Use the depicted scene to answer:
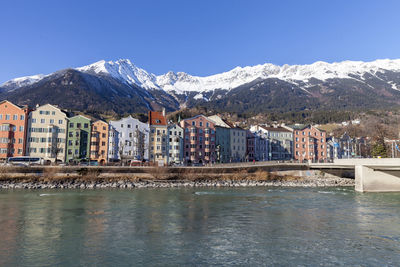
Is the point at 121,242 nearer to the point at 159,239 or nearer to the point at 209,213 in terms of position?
the point at 159,239

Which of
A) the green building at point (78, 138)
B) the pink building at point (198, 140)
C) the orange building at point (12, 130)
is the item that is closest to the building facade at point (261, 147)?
the pink building at point (198, 140)

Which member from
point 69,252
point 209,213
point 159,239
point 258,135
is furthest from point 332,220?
point 258,135

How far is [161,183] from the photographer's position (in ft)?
240

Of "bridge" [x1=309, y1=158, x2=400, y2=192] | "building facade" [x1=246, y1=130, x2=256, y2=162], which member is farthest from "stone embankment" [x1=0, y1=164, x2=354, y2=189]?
"building facade" [x1=246, y1=130, x2=256, y2=162]

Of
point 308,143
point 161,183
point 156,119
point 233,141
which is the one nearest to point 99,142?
point 156,119

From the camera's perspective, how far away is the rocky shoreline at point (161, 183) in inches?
2626

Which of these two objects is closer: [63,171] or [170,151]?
[63,171]

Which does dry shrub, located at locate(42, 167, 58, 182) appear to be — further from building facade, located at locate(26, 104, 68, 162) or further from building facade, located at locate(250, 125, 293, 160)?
building facade, located at locate(250, 125, 293, 160)

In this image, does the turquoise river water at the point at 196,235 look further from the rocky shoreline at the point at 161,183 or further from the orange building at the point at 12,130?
the orange building at the point at 12,130

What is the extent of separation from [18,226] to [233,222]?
65.7 feet

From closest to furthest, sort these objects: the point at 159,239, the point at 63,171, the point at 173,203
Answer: the point at 159,239 < the point at 173,203 < the point at 63,171

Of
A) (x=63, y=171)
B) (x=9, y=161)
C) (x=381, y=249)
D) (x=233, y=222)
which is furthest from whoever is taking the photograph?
(x=9, y=161)

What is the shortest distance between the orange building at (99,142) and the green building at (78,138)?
153 centimetres

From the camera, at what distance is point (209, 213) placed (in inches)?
1403
